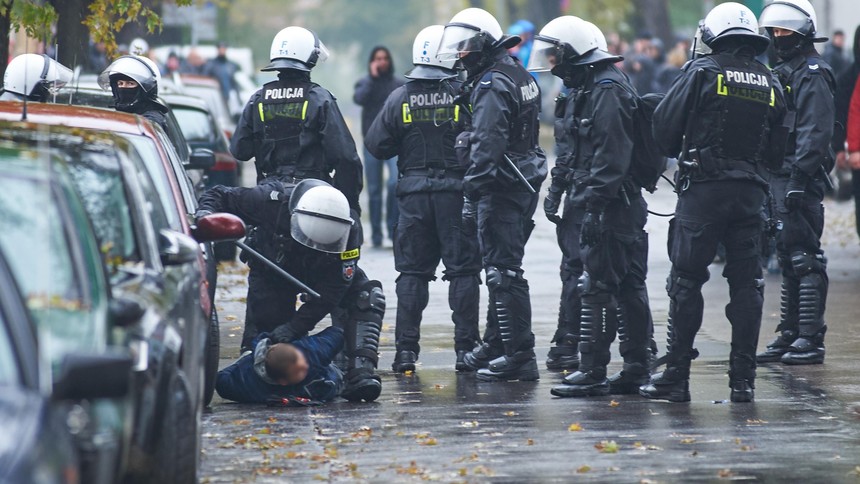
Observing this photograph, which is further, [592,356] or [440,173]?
[440,173]

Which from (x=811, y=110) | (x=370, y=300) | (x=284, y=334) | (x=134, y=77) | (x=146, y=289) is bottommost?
(x=284, y=334)

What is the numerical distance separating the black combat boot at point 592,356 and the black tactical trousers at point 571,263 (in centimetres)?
102

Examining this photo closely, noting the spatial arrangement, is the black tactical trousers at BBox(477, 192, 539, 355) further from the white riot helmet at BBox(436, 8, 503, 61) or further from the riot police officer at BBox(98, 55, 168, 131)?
the riot police officer at BBox(98, 55, 168, 131)

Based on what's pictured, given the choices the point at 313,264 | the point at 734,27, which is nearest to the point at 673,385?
the point at 734,27

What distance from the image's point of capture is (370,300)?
9180 mm

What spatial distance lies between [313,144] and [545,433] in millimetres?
3307

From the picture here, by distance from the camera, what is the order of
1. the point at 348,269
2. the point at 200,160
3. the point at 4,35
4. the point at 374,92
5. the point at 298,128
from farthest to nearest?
the point at 374,92 → the point at 200,160 → the point at 4,35 → the point at 298,128 → the point at 348,269

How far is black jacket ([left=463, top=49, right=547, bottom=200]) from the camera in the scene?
9.47m

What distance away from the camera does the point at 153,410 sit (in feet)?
17.9

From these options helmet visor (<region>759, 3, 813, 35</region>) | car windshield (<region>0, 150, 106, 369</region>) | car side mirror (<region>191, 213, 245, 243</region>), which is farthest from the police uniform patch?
car windshield (<region>0, 150, 106, 369</region>)

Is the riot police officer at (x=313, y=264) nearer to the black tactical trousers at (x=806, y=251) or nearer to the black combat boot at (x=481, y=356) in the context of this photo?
the black combat boot at (x=481, y=356)

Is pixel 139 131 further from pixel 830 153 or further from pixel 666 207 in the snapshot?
pixel 666 207

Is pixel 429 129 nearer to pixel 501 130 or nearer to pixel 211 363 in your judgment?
pixel 501 130

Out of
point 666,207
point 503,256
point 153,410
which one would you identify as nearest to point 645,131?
point 503,256
